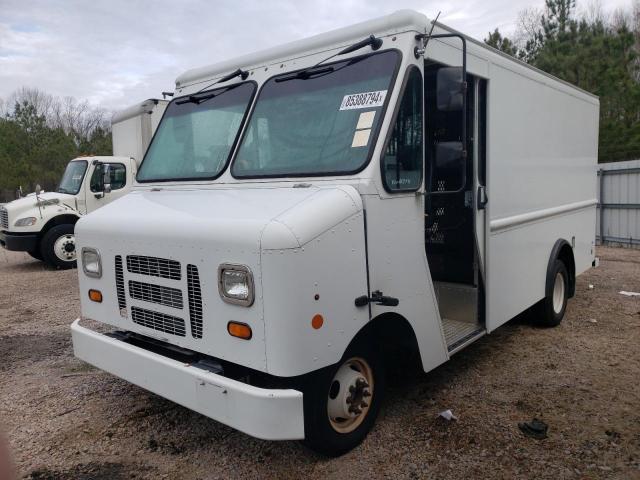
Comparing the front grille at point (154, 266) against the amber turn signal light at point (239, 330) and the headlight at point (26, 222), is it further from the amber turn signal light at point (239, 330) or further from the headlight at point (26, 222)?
the headlight at point (26, 222)

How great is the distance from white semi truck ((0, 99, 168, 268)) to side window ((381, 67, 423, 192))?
8.23 meters

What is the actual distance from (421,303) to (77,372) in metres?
3.42

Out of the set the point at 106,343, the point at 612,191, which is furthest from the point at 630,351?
the point at 612,191

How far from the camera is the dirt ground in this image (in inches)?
132

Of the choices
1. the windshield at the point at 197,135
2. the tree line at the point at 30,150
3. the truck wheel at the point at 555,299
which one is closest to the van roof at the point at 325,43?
the windshield at the point at 197,135

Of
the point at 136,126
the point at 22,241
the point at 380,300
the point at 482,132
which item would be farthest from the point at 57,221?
the point at 380,300

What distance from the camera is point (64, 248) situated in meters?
11.3

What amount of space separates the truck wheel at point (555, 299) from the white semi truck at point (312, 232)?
109 cm

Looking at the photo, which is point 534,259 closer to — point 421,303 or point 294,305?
point 421,303

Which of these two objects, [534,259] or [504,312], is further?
[534,259]

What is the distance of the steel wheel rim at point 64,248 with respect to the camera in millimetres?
11250

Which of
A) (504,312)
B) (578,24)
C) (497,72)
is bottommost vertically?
(504,312)

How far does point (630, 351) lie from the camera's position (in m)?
5.28

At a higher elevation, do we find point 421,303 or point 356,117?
point 356,117
